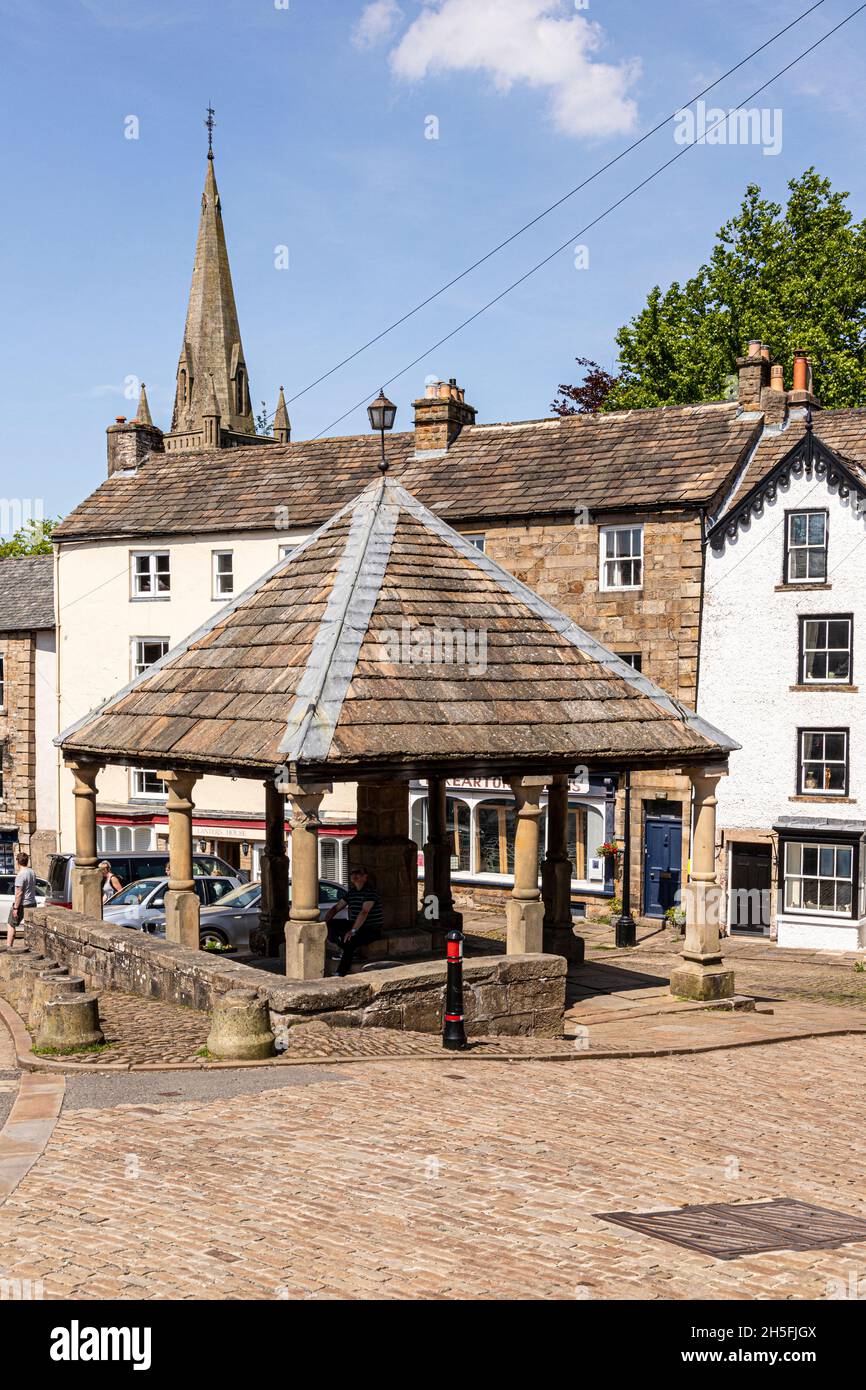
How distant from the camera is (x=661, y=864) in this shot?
32562 millimetres

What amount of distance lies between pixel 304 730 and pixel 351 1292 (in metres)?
7.55

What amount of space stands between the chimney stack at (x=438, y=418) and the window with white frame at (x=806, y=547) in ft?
33.0

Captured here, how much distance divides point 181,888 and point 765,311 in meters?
35.5

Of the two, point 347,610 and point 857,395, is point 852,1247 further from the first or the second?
point 857,395

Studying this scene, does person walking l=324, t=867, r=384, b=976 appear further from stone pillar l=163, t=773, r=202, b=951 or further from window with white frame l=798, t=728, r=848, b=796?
window with white frame l=798, t=728, r=848, b=796

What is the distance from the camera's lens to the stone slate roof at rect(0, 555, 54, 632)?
1716 inches

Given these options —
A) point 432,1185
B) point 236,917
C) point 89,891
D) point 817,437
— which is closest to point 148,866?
point 236,917

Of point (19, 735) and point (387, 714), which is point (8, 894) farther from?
point (19, 735)

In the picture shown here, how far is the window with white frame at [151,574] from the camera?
40062 mm

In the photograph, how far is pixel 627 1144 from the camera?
10375 millimetres

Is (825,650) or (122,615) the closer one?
(825,650)

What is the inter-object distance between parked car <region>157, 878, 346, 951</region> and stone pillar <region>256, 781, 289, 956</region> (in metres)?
2.44

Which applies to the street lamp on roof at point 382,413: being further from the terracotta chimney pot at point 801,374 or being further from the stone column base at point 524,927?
the terracotta chimney pot at point 801,374

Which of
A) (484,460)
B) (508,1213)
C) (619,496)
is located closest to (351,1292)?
(508,1213)
